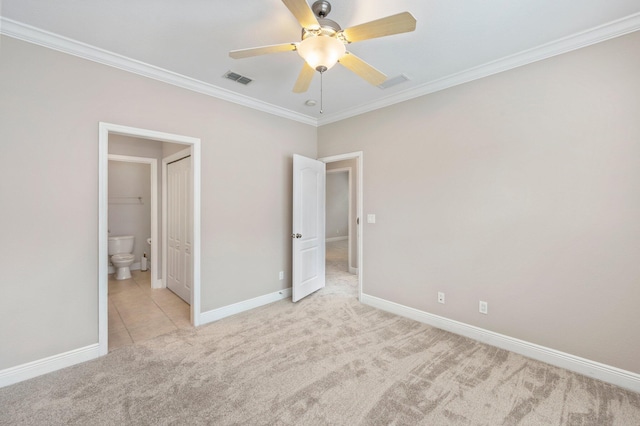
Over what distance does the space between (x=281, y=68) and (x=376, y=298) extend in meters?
2.98

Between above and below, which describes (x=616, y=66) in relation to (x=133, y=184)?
above

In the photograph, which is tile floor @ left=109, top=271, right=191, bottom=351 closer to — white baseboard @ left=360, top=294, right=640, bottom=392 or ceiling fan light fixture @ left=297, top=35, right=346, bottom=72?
white baseboard @ left=360, top=294, right=640, bottom=392

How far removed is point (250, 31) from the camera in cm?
217

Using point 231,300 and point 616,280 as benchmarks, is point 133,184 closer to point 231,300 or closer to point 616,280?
point 231,300

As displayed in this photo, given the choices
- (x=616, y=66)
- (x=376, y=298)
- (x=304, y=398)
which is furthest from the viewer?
(x=376, y=298)

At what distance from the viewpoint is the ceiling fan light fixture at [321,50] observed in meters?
1.65

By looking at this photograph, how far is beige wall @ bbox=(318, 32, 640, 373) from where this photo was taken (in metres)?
2.13

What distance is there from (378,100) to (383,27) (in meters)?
2.07

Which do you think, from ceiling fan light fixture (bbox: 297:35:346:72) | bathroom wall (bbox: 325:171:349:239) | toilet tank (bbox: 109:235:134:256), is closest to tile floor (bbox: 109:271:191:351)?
toilet tank (bbox: 109:235:134:256)

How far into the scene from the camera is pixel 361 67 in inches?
76.9

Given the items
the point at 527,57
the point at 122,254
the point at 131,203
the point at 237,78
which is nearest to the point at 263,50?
the point at 237,78

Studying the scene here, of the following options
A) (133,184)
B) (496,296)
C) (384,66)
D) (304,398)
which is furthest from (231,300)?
(133,184)

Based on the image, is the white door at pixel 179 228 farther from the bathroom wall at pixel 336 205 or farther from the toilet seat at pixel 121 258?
the bathroom wall at pixel 336 205

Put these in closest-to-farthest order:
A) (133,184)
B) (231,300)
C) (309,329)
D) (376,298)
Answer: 1. (309,329)
2. (231,300)
3. (376,298)
4. (133,184)
